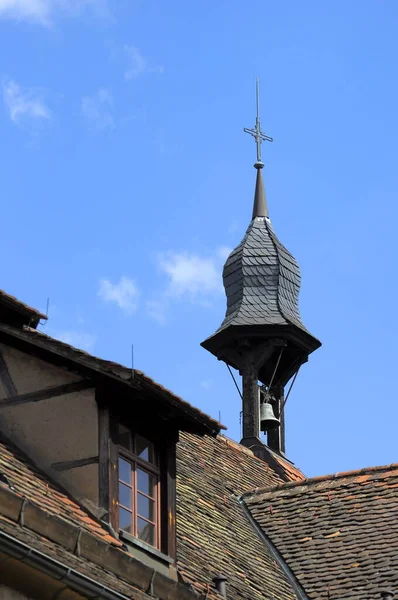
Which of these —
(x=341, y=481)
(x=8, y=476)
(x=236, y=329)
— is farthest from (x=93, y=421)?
(x=236, y=329)

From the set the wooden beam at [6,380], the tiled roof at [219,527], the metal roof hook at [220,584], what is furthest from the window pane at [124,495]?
the metal roof hook at [220,584]

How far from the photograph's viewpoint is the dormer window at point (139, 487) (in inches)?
608

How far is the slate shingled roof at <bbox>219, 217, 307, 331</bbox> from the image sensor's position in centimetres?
3137

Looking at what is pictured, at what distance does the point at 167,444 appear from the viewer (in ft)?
53.8

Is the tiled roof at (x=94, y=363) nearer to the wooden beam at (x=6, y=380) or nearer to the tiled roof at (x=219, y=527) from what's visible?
the wooden beam at (x=6, y=380)

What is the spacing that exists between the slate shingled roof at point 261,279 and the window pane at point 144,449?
14749 millimetres

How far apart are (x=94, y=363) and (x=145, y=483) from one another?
139 cm

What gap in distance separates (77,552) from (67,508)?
163 centimetres

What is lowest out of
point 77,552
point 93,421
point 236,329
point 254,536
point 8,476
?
point 77,552

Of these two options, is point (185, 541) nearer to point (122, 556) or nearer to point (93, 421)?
point (93, 421)

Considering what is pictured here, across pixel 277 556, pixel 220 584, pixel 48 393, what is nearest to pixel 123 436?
pixel 48 393

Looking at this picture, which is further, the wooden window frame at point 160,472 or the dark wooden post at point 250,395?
the dark wooden post at point 250,395

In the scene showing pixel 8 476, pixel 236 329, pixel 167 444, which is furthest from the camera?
pixel 236 329

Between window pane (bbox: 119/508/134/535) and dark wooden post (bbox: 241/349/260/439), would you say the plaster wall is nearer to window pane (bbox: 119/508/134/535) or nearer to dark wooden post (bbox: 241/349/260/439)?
window pane (bbox: 119/508/134/535)
